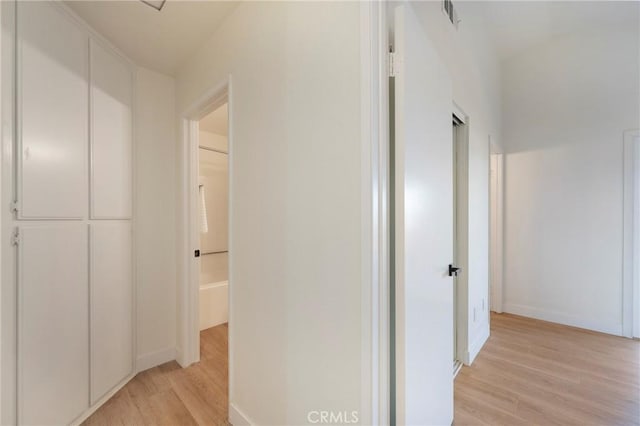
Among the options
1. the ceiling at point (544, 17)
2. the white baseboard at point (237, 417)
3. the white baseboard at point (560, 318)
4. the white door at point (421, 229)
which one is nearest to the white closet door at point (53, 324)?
the white baseboard at point (237, 417)

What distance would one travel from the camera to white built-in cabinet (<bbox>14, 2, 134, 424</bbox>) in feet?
4.33

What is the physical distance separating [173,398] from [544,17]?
466 cm

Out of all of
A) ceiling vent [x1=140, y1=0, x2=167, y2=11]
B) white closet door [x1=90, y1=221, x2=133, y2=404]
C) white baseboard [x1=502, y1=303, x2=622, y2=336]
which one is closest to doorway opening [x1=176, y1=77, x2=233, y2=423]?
white closet door [x1=90, y1=221, x2=133, y2=404]

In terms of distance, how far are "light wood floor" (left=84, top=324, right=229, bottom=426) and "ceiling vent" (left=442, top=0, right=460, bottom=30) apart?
3046 millimetres

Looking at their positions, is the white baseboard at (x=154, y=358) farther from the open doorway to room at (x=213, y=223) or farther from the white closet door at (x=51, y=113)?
the white closet door at (x=51, y=113)

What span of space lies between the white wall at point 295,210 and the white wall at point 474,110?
0.97m

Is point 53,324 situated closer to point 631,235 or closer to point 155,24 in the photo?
point 155,24

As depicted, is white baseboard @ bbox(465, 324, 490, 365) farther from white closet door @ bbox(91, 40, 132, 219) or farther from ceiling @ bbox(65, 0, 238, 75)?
ceiling @ bbox(65, 0, 238, 75)

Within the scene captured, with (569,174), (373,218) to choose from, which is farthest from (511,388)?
(569,174)

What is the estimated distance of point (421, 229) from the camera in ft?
3.78

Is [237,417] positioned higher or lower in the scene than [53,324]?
lower

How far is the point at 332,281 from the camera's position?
3.48ft

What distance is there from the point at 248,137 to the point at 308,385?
4.19 feet

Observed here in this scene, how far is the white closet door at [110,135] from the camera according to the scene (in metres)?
1.73
